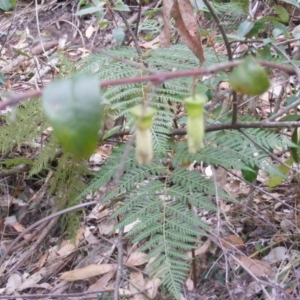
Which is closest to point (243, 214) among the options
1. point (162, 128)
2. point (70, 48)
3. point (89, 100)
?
point (162, 128)

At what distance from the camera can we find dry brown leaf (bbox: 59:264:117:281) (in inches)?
65.4

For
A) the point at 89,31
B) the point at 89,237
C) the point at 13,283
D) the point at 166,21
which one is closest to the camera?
the point at 166,21

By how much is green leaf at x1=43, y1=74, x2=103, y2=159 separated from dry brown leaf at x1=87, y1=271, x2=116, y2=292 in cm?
119

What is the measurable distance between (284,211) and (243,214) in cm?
17

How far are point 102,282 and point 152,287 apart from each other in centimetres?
19

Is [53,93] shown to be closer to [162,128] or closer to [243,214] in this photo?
[162,128]

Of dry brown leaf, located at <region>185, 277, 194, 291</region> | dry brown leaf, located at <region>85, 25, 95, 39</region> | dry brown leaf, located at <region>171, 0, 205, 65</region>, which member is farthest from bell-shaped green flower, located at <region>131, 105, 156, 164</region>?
dry brown leaf, located at <region>85, 25, 95, 39</region>

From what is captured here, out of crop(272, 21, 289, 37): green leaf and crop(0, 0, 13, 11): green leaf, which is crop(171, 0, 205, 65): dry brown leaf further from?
crop(0, 0, 13, 11): green leaf

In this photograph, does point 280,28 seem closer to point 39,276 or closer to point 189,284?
point 189,284

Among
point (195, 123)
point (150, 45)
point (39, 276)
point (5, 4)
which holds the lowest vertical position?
point (39, 276)

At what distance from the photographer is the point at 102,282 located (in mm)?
1645

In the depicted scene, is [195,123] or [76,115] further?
[195,123]

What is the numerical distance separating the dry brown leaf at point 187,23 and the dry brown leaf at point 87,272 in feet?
2.79

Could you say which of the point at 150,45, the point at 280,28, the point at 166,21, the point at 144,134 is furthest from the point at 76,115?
the point at 150,45
